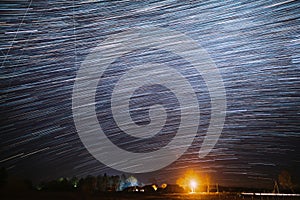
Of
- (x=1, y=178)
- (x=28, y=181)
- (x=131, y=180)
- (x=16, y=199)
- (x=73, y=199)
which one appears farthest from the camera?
(x=131, y=180)

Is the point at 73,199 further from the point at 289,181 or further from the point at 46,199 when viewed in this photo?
the point at 289,181

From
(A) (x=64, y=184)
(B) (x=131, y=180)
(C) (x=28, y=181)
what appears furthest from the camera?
(B) (x=131, y=180)

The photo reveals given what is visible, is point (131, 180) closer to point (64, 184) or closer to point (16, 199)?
point (64, 184)

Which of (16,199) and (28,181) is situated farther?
(28,181)

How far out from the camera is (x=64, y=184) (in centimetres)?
4950

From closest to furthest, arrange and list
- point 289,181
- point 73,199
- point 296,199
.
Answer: point 73,199
point 296,199
point 289,181

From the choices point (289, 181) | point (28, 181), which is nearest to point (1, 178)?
point (28, 181)

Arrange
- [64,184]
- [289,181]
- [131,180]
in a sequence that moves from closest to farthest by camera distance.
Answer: [64,184] < [289,181] < [131,180]

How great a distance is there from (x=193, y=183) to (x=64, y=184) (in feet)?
65.4

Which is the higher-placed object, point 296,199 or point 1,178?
point 1,178

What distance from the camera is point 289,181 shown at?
6494cm

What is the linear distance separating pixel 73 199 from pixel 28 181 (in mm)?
34812

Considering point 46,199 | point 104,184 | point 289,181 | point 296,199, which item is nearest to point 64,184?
point 104,184

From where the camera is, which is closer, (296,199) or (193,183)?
(296,199)
